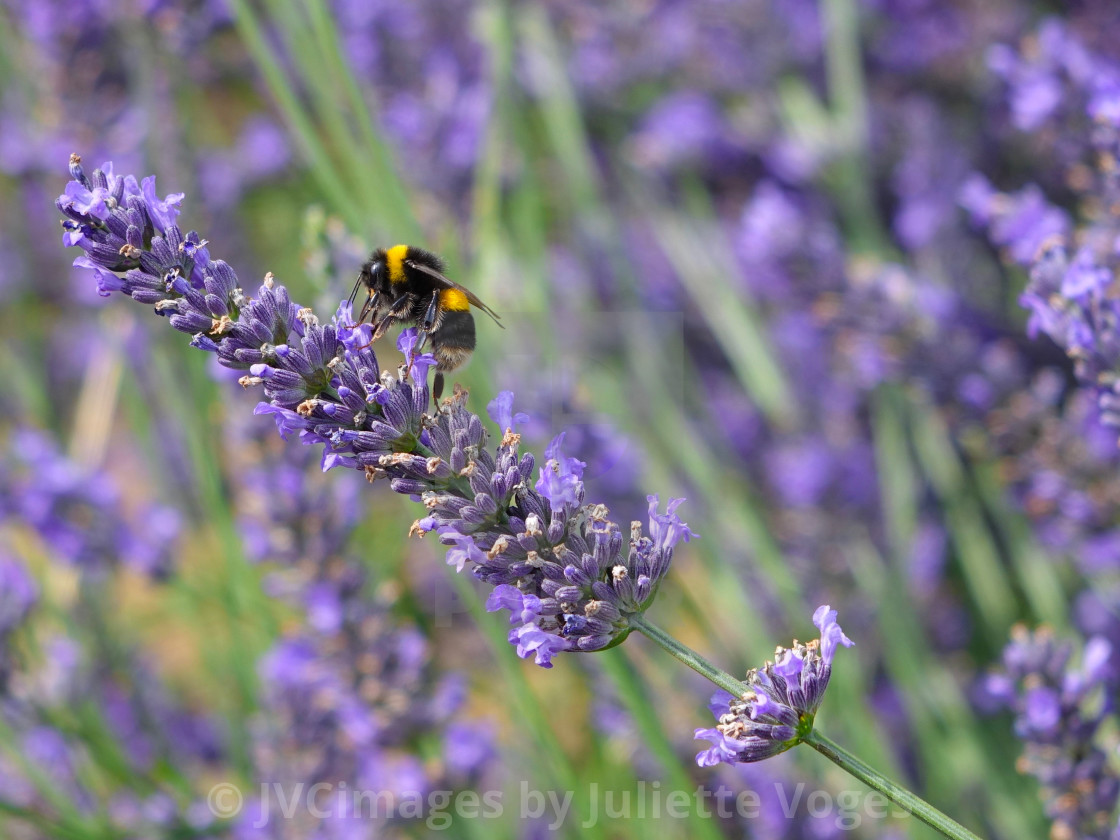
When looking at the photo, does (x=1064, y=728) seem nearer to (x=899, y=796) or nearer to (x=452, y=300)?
(x=899, y=796)

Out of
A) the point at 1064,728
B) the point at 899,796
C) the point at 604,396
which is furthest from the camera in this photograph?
the point at 604,396

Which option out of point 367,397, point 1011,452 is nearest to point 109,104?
point 367,397

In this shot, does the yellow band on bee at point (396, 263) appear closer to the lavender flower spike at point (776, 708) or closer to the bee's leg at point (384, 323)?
the bee's leg at point (384, 323)

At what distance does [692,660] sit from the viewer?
967 millimetres

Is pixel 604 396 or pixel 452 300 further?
pixel 604 396

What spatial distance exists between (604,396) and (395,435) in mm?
1837

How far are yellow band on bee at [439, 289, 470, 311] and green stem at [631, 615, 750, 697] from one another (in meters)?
0.65

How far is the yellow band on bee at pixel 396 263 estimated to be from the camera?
151 cm

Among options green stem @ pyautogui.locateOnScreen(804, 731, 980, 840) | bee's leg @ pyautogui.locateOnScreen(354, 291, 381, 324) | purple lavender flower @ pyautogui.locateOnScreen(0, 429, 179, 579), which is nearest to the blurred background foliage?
purple lavender flower @ pyautogui.locateOnScreen(0, 429, 179, 579)

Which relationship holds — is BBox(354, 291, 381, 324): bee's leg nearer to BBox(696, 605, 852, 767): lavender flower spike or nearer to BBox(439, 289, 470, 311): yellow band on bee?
BBox(439, 289, 470, 311): yellow band on bee

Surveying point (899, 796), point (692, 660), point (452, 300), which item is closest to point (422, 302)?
point (452, 300)

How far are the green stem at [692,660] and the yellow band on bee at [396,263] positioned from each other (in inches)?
28.9

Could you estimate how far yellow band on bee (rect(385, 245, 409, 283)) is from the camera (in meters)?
1.51

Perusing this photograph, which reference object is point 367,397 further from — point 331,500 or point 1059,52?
point 1059,52
